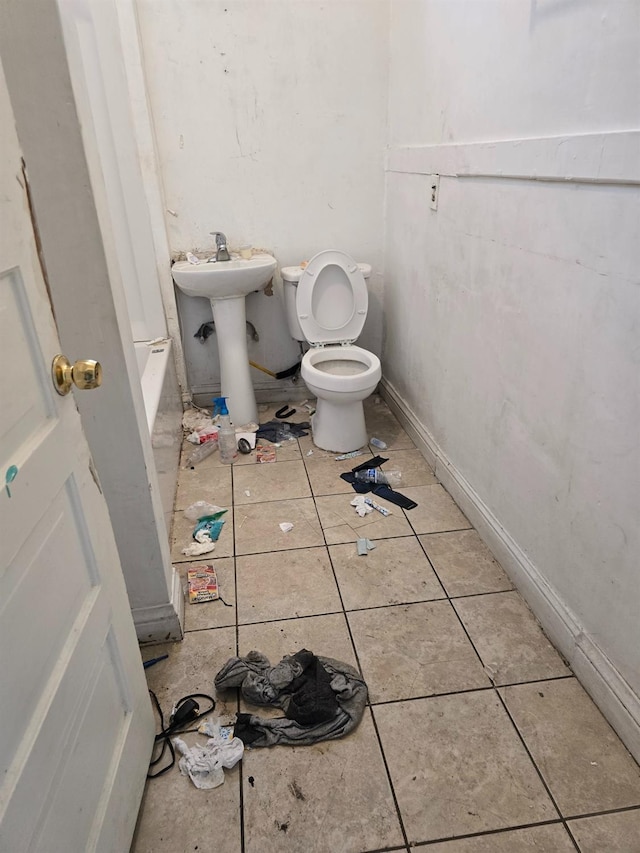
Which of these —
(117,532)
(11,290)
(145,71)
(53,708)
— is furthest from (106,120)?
(53,708)

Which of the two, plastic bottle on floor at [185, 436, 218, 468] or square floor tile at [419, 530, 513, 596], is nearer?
square floor tile at [419, 530, 513, 596]

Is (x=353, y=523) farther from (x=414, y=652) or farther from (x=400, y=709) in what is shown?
(x=400, y=709)

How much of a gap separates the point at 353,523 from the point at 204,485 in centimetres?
67

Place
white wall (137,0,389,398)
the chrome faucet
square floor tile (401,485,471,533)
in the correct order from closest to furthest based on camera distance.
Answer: square floor tile (401,485,471,533), white wall (137,0,389,398), the chrome faucet

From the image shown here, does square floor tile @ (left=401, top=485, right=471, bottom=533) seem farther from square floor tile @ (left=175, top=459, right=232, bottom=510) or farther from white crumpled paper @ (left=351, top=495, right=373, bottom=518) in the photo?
square floor tile @ (left=175, top=459, right=232, bottom=510)

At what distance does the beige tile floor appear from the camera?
1.12 meters

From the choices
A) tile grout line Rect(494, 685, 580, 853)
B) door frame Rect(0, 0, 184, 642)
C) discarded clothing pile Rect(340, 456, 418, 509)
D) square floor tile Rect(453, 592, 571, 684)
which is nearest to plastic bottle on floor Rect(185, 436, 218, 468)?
discarded clothing pile Rect(340, 456, 418, 509)

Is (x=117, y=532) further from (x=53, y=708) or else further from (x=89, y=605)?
(x=53, y=708)

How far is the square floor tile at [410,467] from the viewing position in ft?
7.58

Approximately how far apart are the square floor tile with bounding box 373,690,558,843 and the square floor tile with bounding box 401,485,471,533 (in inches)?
27.3

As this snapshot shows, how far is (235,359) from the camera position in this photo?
8.98ft

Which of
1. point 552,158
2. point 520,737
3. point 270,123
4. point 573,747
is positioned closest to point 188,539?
point 520,737

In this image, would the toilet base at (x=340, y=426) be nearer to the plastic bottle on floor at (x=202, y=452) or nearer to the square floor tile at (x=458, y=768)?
the plastic bottle on floor at (x=202, y=452)

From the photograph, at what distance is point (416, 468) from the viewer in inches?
95.1
